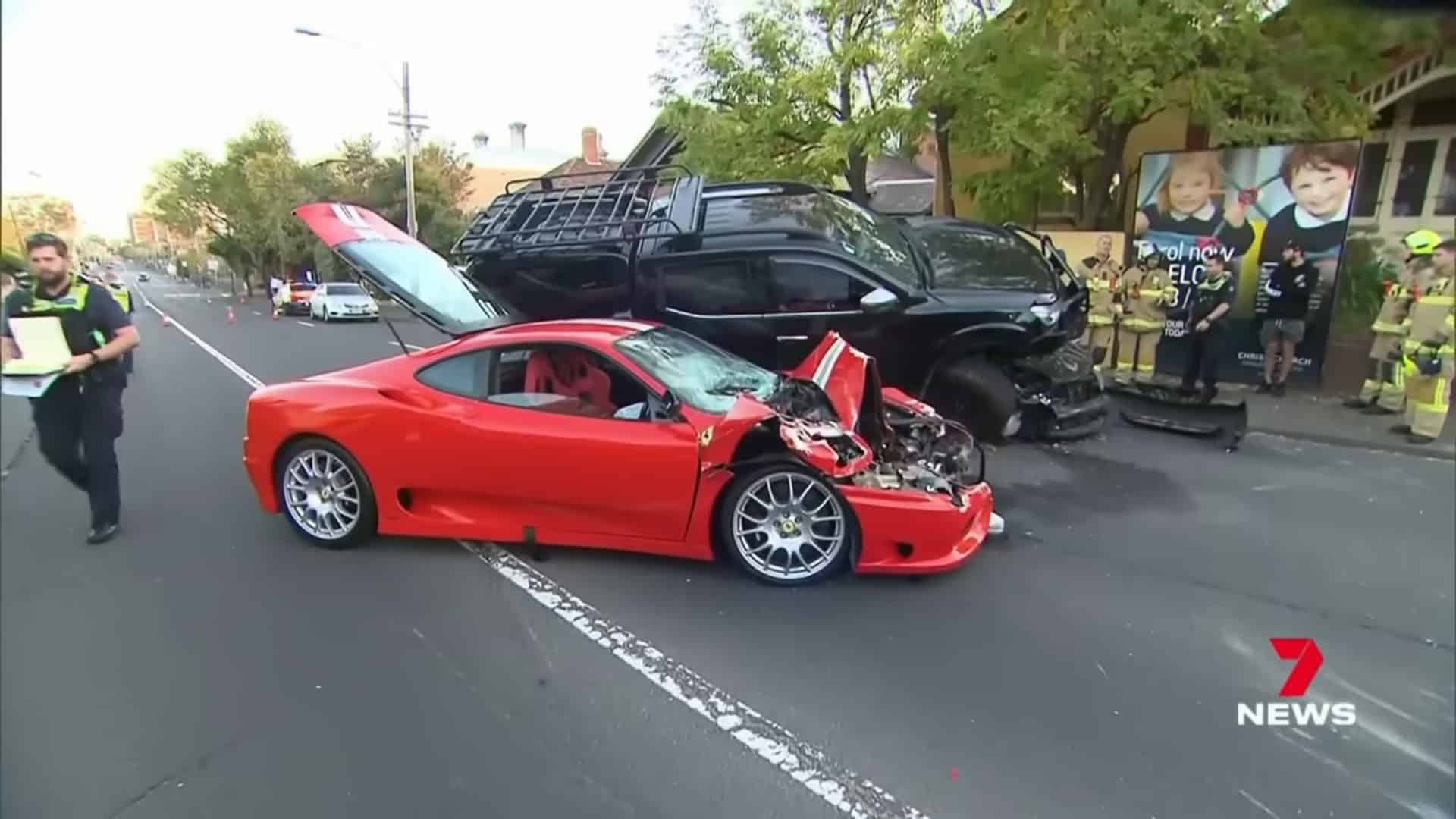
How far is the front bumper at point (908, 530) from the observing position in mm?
3582

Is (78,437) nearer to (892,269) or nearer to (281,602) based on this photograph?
(281,602)

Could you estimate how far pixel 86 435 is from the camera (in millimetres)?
3383

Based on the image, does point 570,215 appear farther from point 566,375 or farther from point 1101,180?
point 1101,180

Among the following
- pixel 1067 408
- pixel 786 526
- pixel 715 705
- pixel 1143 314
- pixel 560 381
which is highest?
pixel 1143 314

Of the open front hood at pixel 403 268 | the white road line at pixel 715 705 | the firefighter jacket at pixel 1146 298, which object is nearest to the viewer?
the white road line at pixel 715 705

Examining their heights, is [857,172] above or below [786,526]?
above

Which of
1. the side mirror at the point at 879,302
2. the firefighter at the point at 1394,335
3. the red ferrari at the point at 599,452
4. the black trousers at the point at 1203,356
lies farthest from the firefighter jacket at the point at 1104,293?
the red ferrari at the point at 599,452

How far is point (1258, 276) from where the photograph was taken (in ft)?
28.5

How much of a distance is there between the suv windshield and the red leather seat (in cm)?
358

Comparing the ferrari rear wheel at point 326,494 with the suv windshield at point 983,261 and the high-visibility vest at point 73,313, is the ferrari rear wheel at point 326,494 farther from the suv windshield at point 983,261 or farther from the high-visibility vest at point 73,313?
the suv windshield at point 983,261

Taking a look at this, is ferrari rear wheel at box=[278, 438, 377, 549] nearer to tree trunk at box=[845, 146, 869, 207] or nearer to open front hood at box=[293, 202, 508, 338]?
open front hood at box=[293, 202, 508, 338]

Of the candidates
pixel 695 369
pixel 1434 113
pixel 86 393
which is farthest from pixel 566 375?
pixel 1434 113

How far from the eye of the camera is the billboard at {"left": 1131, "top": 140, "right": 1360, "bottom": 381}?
26.9 ft

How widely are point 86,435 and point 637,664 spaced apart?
2642mm
